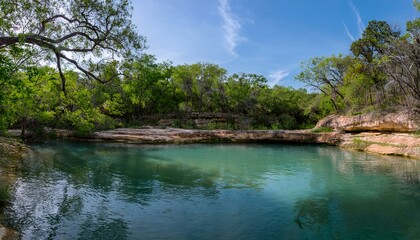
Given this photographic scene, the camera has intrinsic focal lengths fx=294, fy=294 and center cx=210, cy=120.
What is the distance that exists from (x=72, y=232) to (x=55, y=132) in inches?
942

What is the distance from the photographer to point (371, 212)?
30.9 ft

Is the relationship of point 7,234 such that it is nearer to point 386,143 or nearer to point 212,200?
point 212,200

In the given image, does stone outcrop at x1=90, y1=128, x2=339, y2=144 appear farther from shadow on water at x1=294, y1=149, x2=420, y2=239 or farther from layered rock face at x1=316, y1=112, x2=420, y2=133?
shadow on water at x1=294, y1=149, x2=420, y2=239

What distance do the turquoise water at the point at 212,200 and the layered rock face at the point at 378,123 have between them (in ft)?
24.1

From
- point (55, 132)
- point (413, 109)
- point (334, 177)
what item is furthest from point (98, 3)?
point (413, 109)

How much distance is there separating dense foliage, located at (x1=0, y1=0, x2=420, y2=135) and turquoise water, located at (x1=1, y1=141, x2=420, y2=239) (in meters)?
3.83

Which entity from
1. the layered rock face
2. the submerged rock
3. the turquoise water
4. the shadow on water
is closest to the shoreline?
the layered rock face

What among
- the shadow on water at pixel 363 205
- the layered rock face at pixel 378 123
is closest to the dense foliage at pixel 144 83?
the layered rock face at pixel 378 123

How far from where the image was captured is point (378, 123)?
26328 mm

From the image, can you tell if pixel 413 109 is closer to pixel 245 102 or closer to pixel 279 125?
pixel 279 125

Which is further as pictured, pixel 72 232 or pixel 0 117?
pixel 0 117

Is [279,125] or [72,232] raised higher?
[279,125]

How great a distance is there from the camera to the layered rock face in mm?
23981

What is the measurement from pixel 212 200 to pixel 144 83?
3196 centimetres
